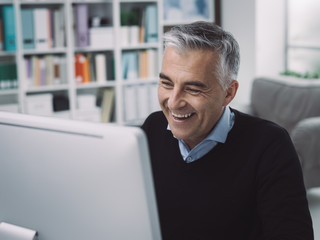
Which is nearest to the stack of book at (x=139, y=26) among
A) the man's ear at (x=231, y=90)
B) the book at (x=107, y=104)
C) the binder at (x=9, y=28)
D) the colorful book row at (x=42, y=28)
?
the book at (x=107, y=104)

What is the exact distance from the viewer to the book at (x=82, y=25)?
4316 millimetres

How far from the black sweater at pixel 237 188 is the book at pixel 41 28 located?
306 centimetres

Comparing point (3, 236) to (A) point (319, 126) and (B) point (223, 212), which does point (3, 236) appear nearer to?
(B) point (223, 212)

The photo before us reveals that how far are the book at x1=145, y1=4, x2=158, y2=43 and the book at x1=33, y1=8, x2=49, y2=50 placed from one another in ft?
3.19

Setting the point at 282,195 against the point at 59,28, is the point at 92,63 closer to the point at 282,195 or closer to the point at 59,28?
the point at 59,28

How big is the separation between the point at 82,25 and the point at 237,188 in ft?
10.9

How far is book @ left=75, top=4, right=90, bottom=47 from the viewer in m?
4.32

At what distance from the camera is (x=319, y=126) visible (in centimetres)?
297

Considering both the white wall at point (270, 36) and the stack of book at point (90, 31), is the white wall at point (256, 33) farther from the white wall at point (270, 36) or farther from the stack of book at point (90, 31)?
the stack of book at point (90, 31)

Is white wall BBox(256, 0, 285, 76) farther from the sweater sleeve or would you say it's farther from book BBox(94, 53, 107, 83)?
the sweater sleeve

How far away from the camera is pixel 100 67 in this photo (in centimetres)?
455

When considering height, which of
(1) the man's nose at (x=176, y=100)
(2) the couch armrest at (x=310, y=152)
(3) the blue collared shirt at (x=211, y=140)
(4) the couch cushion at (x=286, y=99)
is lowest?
(2) the couch armrest at (x=310, y=152)

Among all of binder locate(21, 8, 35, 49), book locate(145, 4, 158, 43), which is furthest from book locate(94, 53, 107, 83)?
binder locate(21, 8, 35, 49)

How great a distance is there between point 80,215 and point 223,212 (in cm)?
57
